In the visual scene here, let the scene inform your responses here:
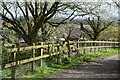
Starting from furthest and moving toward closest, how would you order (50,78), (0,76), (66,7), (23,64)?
(66,7)
(23,64)
(50,78)
(0,76)

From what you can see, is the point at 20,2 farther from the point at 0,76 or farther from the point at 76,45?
the point at 0,76

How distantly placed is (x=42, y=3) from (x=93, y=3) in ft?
9.89

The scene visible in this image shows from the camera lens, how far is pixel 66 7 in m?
16.1

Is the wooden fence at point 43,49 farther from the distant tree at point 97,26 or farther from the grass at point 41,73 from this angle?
the distant tree at point 97,26

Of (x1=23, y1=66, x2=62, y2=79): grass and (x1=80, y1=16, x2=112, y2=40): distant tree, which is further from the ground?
(x1=80, y1=16, x2=112, y2=40): distant tree

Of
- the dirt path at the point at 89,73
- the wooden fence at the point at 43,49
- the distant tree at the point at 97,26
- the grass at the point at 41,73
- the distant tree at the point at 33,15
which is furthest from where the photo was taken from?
the distant tree at the point at 97,26

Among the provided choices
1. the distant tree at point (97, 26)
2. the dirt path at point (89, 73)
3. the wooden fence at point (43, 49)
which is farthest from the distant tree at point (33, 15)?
the distant tree at point (97, 26)

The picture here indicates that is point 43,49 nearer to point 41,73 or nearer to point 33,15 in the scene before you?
point 41,73

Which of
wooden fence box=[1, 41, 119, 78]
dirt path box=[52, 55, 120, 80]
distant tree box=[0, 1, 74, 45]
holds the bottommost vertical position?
dirt path box=[52, 55, 120, 80]

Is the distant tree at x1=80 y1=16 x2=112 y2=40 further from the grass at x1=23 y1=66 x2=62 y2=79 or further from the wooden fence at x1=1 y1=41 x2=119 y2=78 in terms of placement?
the grass at x1=23 y1=66 x2=62 y2=79

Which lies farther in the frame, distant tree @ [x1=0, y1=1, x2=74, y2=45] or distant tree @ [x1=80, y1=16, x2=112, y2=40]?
distant tree @ [x1=80, y1=16, x2=112, y2=40]

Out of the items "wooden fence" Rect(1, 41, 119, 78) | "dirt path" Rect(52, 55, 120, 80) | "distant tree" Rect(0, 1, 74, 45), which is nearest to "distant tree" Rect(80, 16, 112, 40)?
"wooden fence" Rect(1, 41, 119, 78)

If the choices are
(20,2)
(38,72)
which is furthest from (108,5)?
(38,72)

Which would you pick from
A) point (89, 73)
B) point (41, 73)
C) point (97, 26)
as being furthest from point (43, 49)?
point (97, 26)
